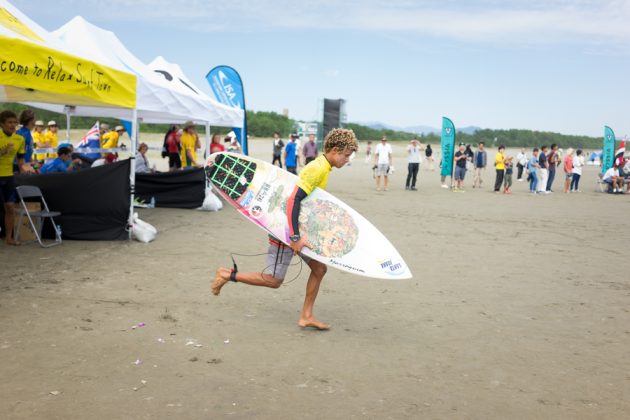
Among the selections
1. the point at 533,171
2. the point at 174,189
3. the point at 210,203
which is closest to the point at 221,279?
the point at 210,203

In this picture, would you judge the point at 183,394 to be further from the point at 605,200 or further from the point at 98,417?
the point at 605,200

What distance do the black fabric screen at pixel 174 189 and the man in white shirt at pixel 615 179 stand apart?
18.0 metres

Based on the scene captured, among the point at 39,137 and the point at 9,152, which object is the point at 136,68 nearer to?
the point at 9,152

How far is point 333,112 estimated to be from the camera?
45.1m

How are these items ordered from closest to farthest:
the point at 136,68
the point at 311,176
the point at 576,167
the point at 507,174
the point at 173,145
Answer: the point at 311,176 → the point at 136,68 → the point at 173,145 → the point at 507,174 → the point at 576,167

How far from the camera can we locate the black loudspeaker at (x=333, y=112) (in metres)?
44.6

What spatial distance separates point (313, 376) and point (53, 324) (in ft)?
8.13

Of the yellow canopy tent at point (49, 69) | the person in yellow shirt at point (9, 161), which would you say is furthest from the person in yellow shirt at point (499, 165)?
the person in yellow shirt at point (9, 161)

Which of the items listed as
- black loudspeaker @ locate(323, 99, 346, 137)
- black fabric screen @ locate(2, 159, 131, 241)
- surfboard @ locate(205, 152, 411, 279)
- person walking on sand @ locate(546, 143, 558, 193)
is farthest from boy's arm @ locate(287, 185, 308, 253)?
black loudspeaker @ locate(323, 99, 346, 137)

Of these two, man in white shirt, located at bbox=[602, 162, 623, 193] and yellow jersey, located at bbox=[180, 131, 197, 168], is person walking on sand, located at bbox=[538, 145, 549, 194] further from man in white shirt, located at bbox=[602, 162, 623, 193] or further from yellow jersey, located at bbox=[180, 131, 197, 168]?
yellow jersey, located at bbox=[180, 131, 197, 168]

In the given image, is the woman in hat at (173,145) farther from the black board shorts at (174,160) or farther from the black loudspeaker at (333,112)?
the black loudspeaker at (333,112)

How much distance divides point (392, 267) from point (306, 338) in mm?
989

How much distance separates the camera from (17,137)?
27.1 ft

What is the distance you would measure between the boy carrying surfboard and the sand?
396mm
